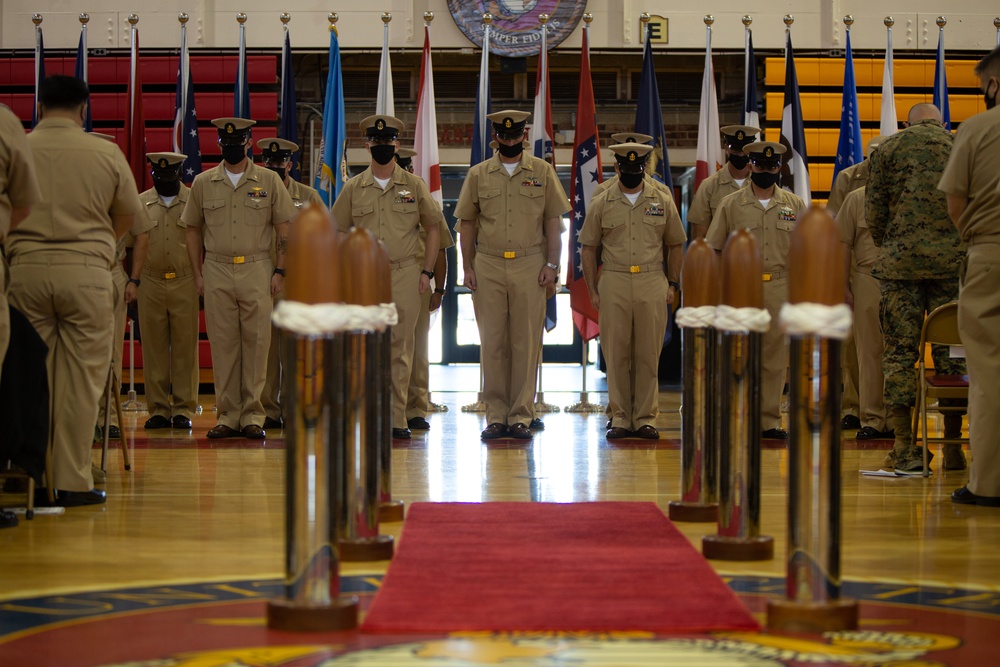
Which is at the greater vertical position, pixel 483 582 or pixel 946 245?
pixel 946 245

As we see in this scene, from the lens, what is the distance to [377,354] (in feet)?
10.3

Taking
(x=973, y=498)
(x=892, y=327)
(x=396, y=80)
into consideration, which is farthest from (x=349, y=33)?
(x=973, y=498)

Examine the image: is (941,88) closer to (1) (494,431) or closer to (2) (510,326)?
(2) (510,326)

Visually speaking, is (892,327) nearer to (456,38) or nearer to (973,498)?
(973,498)

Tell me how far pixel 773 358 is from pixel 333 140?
4.16m

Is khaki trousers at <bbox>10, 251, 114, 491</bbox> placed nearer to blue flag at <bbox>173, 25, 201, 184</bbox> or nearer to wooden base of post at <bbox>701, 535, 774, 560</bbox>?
wooden base of post at <bbox>701, 535, 774, 560</bbox>

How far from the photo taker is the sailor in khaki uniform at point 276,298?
708 centimetres

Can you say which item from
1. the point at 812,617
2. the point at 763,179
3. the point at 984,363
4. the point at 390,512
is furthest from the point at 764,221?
the point at 812,617

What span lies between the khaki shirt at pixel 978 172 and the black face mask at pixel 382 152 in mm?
3195

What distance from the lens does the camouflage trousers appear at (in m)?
4.75

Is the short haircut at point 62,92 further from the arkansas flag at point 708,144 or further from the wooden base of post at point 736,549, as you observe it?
the arkansas flag at point 708,144

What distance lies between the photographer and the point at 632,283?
6391 mm

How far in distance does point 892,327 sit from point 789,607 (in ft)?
9.41

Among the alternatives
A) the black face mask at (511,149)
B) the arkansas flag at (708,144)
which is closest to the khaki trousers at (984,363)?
the black face mask at (511,149)
